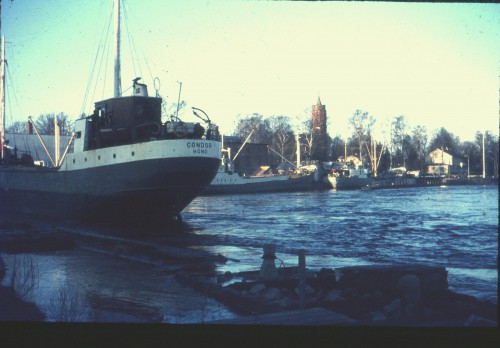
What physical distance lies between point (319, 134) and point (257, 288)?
7705 cm

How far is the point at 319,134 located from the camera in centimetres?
8394

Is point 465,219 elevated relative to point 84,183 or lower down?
lower down

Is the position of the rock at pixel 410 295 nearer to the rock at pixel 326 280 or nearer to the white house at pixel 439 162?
the rock at pixel 326 280

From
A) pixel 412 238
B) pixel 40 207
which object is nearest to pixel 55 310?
pixel 412 238

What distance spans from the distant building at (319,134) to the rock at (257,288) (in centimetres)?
7228

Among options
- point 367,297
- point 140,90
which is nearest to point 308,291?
point 367,297

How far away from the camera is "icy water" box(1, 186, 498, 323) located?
7.38m

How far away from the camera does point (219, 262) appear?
11.5 metres

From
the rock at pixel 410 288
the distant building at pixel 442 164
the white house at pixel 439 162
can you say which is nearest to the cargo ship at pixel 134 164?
the rock at pixel 410 288

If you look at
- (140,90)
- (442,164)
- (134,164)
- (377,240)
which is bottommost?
(377,240)

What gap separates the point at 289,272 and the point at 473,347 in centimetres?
586

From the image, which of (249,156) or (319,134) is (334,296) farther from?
(319,134)

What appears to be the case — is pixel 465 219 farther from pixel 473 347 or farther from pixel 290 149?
pixel 290 149

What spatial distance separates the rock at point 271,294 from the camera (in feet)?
25.0
